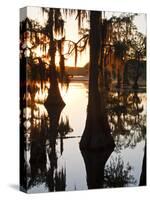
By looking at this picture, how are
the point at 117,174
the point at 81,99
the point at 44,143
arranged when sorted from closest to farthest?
the point at 44,143 → the point at 81,99 → the point at 117,174

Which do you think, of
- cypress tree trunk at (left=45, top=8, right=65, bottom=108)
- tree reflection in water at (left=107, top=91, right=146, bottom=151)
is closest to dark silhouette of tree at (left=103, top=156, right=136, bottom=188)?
tree reflection in water at (left=107, top=91, right=146, bottom=151)

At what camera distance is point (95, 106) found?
7.44 metres

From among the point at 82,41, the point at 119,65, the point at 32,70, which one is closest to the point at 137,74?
the point at 119,65

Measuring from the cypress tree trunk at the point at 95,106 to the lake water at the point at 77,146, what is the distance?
0.06 meters

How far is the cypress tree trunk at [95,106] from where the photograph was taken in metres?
7.42

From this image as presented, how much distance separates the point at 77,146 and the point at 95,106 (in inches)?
17.1

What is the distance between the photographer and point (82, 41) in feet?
24.2

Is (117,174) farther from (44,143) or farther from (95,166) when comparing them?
(44,143)

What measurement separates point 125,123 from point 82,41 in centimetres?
95

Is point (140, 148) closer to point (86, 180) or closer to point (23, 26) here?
point (86, 180)

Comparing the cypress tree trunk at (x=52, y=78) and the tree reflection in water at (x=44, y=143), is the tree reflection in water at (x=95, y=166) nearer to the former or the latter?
the tree reflection in water at (x=44, y=143)

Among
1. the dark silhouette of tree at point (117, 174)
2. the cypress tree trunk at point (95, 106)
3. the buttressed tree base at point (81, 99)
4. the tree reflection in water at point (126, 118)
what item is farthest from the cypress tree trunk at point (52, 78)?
the dark silhouette of tree at point (117, 174)

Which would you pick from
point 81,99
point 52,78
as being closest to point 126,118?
point 81,99

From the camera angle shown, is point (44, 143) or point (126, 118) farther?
point (126, 118)
